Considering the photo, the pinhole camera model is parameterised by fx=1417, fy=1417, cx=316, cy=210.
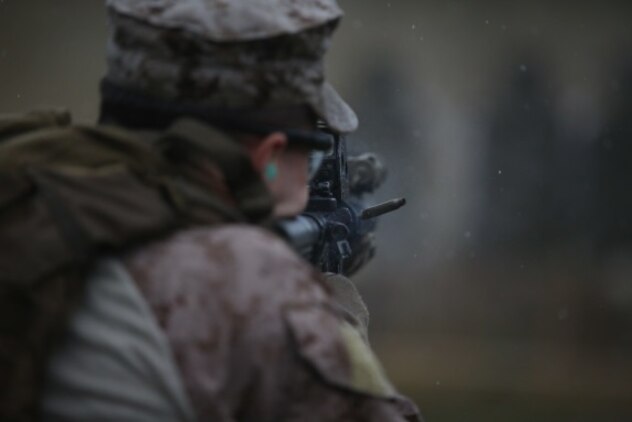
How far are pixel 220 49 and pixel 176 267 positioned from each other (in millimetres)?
281

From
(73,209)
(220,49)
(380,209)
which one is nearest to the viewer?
(73,209)

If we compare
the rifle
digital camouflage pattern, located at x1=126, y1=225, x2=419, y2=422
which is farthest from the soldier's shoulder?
the rifle

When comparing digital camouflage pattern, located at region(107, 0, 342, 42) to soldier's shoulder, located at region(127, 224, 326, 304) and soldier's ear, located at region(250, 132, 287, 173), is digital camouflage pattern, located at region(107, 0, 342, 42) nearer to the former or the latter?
soldier's ear, located at region(250, 132, 287, 173)

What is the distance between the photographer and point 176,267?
1466 millimetres

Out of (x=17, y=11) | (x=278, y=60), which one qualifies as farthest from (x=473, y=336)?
(x=278, y=60)

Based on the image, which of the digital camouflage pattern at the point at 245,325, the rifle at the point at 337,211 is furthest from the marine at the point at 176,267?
the rifle at the point at 337,211

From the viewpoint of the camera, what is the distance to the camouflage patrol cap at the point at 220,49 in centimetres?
161

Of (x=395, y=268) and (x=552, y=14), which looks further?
(x=552, y=14)

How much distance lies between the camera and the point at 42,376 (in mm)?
1445

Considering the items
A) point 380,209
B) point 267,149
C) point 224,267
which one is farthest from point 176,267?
point 380,209

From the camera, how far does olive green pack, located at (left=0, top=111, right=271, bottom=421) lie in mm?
1423

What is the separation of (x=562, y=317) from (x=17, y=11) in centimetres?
718

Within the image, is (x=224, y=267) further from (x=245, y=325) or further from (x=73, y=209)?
(x=73, y=209)

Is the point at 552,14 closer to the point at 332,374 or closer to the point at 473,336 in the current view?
the point at 473,336
